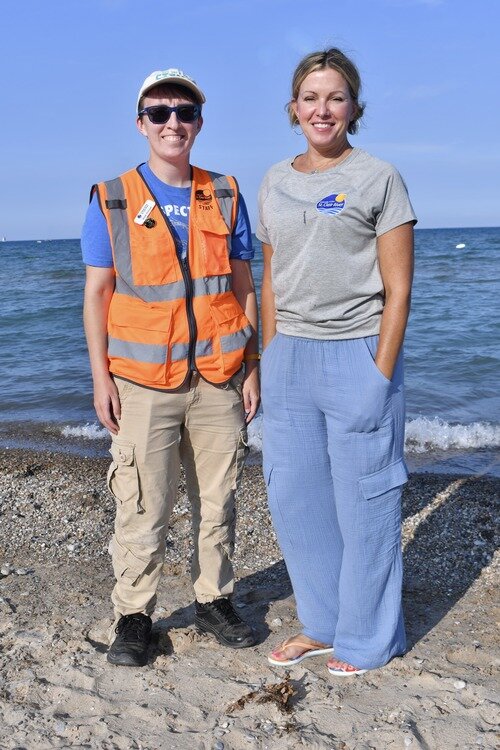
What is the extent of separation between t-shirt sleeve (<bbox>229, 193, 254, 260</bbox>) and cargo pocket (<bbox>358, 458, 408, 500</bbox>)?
117 centimetres

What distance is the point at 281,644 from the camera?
12.5 ft

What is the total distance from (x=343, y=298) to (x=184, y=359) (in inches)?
29.4

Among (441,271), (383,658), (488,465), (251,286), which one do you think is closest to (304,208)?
(251,286)

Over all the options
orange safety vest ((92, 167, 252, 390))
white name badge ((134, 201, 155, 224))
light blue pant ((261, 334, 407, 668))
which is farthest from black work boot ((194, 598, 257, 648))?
white name badge ((134, 201, 155, 224))

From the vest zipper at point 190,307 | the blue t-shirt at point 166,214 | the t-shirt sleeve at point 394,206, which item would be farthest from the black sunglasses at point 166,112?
the t-shirt sleeve at point 394,206

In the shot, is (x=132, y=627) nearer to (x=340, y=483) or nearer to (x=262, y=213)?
(x=340, y=483)

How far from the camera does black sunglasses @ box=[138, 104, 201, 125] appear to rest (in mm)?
3367

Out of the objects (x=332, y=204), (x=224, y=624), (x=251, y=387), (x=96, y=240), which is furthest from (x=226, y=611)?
(x=332, y=204)

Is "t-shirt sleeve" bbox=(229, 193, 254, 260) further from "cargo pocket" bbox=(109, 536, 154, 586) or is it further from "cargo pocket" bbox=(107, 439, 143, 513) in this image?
"cargo pocket" bbox=(109, 536, 154, 586)

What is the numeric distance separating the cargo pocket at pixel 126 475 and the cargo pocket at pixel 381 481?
0.99 meters

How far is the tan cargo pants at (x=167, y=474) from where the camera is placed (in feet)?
11.5

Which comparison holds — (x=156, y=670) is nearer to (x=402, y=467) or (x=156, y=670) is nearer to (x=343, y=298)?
(x=402, y=467)

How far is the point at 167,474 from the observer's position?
3580 millimetres

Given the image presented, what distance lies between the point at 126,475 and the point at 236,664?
1034 millimetres
